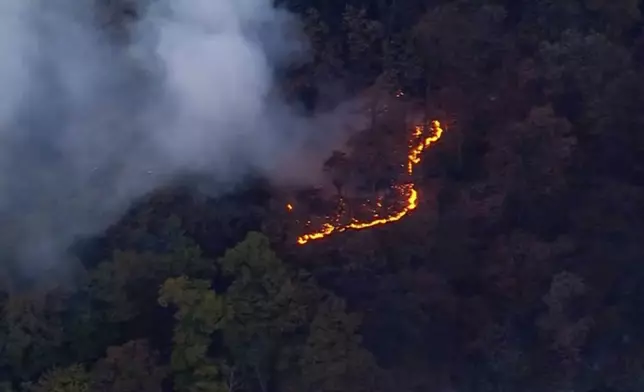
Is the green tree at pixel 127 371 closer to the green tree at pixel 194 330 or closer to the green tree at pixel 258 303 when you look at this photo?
the green tree at pixel 194 330

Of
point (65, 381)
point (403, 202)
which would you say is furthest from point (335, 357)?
point (65, 381)

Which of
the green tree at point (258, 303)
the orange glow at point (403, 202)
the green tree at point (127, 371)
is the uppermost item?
the orange glow at point (403, 202)

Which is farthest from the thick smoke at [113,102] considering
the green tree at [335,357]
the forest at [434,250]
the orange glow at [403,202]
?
the green tree at [335,357]

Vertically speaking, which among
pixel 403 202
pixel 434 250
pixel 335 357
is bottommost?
pixel 335 357

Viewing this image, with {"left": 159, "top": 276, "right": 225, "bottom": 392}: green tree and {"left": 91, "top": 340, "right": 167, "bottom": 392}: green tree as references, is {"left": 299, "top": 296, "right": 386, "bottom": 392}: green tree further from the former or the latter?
{"left": 91, "top": 340, "right": 167, "bottom": 392}: green tree

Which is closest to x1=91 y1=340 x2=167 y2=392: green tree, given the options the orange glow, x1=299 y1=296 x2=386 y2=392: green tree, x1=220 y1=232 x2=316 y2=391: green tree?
x1=220 y1=232 x2=316 y2=391: green tree

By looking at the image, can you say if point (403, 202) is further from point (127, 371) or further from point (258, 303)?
point (127, 371)
